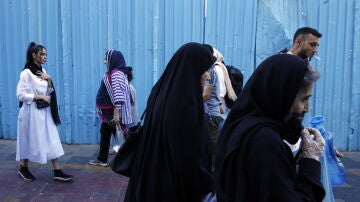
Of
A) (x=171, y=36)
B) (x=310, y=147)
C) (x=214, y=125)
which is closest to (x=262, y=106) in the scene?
(x=310, y=147)

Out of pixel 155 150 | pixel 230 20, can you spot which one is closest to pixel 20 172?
pixel 155 150

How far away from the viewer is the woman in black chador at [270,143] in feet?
5.53

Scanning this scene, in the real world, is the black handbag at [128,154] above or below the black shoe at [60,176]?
above

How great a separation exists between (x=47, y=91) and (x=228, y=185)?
3.79m

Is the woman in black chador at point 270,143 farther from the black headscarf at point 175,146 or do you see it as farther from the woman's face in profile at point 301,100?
the black headscarf at point 175,146

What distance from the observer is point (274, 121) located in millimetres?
1776

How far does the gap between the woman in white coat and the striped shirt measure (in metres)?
0.78

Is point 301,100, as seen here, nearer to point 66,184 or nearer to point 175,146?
point 175,146

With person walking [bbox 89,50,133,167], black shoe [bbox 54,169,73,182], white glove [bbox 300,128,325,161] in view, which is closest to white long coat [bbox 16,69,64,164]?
black shoe [bbox 54,169,73,182]

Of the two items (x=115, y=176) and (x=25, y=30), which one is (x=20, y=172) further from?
(x=25, y=30)

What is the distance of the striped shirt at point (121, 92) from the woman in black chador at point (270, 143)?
3.74 m

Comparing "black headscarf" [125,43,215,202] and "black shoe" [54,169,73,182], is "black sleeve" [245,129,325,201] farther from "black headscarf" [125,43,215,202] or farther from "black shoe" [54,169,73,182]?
"black shoe" [54,169,73,182]

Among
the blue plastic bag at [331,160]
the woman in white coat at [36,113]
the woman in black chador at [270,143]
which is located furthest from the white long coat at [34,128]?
the woman in black chador at [270,143]

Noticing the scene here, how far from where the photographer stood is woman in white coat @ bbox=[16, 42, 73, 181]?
16.4ft
